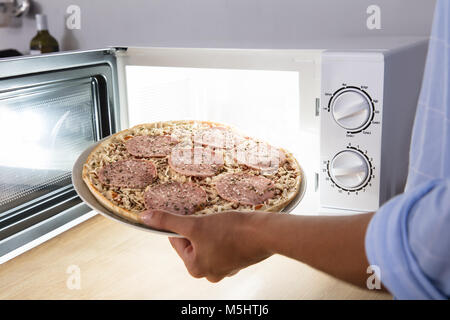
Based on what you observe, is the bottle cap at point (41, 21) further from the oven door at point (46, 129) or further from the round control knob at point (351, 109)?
the round control knob at point (351, 109)

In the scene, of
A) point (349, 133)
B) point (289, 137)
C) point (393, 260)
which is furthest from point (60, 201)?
point (393, 260)

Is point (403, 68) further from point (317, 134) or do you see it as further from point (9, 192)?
point (9, 192)

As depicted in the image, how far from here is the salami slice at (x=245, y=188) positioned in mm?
729

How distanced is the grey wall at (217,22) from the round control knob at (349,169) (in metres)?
0.25

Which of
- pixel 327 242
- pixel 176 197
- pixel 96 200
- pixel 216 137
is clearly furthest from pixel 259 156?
pixel 327 242

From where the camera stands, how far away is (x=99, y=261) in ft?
2.90

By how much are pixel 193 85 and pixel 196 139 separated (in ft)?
0.45

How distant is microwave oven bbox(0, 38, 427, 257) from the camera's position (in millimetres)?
673

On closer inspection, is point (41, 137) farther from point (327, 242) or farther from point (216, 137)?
point (327, 242)

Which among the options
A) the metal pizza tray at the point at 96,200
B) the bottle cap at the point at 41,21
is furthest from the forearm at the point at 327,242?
the bottle cap at the point at 41,21

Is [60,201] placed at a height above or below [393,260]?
below

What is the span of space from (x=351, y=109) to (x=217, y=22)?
61 centimetres
